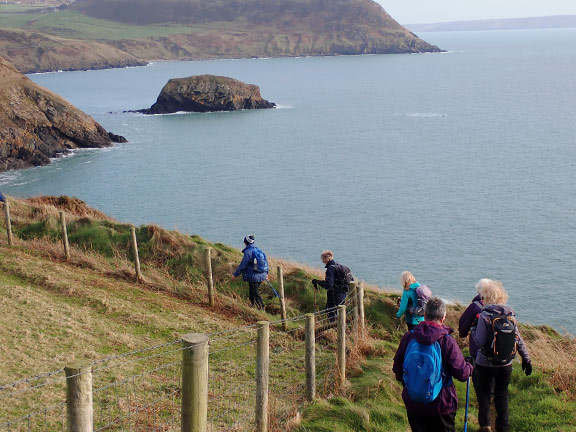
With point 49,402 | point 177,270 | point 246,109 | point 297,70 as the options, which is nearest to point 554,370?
point 49,402

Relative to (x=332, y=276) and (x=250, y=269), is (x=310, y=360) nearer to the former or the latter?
(x=332, y=276)

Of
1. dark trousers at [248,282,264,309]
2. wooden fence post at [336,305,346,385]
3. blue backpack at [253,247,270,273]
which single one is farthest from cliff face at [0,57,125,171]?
wooden fence post at [336,305,346,385]

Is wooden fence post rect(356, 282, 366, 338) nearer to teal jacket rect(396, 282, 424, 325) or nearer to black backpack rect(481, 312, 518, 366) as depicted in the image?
teal jacket rect(396, 282, 424, 325)

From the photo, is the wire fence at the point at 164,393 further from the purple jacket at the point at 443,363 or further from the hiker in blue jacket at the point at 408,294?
the purple jacket at the point at 443,363

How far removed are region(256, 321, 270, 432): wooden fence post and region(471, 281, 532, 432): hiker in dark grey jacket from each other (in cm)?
231

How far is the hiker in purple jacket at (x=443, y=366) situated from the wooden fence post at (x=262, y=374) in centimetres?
159

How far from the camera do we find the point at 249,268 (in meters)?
14.0

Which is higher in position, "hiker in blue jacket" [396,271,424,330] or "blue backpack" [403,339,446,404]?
"blue backpack" [403,339,446,404]

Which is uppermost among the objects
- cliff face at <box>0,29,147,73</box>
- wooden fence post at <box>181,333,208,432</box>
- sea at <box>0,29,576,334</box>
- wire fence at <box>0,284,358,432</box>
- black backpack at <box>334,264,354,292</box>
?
cliff face at <box>0,29,147,73</box>

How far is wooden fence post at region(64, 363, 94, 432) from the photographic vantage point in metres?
5.41

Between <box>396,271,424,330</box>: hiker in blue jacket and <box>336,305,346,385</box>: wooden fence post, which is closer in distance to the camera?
<box>336,305,346,385</box>: wooden fence post

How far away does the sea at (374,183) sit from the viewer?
34.2m

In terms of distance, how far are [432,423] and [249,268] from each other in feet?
26.3

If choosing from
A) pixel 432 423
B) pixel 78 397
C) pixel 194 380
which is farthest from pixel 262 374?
pixel 78 397
